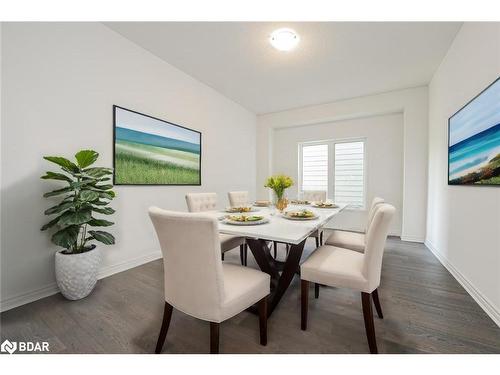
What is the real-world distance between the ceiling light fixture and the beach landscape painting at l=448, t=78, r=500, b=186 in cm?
173

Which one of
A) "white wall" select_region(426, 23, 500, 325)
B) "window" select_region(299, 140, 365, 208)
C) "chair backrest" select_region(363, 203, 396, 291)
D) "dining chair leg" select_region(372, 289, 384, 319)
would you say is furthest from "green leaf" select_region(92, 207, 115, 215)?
"window" select_region(299, 140, 365, 208)

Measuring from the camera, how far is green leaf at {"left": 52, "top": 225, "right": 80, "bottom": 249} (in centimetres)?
164

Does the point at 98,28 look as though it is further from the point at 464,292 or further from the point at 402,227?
the point at 402,227

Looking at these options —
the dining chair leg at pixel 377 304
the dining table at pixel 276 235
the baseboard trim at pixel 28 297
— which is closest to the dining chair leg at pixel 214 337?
the dining table at pixel 276 235

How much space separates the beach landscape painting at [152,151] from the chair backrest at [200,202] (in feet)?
2.28

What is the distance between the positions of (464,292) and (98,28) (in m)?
4.34

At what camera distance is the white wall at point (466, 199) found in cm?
159

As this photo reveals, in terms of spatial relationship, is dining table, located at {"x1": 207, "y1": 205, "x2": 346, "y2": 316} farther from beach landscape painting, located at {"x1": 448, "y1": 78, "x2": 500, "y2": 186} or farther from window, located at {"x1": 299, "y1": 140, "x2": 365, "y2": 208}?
window, located at {"x1": 299, "y1": 140, "x2": 365, "y2": 208}

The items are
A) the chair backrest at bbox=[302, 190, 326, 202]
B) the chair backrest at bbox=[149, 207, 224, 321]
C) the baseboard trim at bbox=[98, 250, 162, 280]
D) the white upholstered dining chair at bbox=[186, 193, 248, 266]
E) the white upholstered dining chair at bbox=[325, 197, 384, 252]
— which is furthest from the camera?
the chair backrest at bbox=[302, 190, 326, 202]

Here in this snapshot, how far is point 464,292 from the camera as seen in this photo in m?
1.90

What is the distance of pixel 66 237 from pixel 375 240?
2242mm

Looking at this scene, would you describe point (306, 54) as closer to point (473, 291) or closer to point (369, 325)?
point (369, 325)
